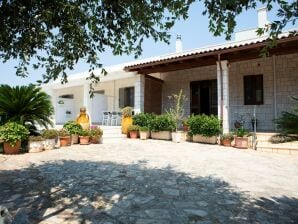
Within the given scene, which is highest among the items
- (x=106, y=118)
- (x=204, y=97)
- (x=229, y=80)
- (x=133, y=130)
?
(x=229, y=80)

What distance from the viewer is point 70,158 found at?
6.88 meters

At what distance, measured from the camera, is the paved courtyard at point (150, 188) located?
3.17 metres

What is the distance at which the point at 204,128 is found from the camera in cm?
938

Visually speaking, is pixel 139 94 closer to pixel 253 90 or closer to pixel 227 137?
pixel 227 137

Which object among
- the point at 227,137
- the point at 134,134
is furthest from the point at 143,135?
the point at 227,137

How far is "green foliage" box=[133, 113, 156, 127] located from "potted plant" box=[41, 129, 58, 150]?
3.85 metres

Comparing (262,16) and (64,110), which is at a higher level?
(262,16)

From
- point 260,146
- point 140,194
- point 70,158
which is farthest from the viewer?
point 260,146

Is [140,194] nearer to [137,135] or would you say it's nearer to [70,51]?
[70,51]

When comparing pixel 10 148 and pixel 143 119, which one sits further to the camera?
pixel 143 119

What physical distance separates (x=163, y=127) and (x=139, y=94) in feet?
7.53

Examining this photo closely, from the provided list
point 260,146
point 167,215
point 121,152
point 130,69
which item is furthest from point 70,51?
point 130,69

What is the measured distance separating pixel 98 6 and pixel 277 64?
9418 millimetres

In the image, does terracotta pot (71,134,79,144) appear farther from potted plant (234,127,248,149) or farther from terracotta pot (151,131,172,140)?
potted plant (234,127,248,149)
